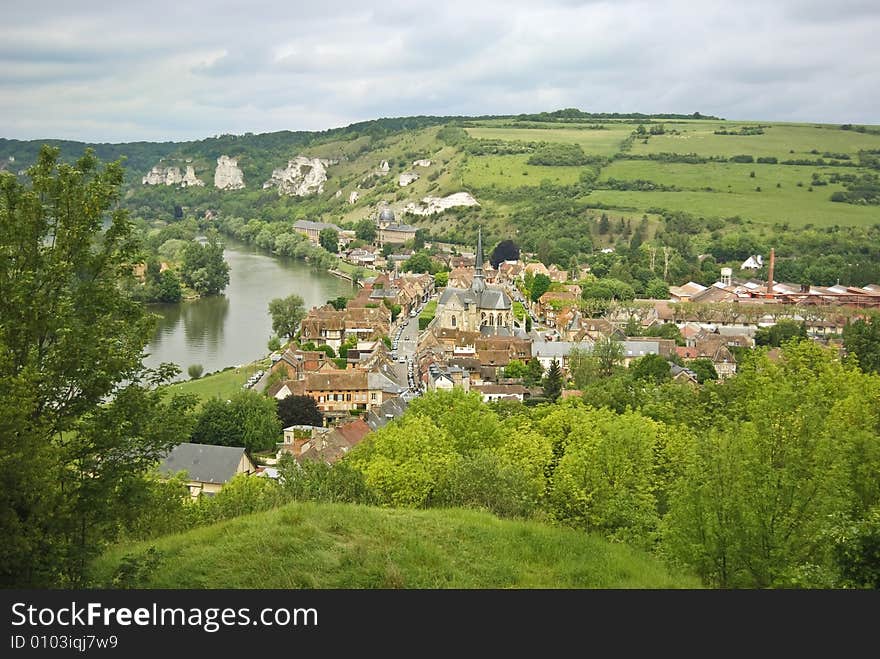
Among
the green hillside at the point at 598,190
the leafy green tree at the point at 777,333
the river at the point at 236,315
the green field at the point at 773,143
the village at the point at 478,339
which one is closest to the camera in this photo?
the village at the point at 478,339

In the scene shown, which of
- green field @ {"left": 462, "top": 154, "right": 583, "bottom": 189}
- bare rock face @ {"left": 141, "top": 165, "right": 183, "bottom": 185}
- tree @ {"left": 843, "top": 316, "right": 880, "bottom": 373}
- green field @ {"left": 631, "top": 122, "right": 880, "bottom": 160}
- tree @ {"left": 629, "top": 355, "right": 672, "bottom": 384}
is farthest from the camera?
bare rock face @ {"left": 141, "top": 165, "right": 183, "bottom": 185}

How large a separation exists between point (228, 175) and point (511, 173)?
4413cm

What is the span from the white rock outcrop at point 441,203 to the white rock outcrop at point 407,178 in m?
8.96

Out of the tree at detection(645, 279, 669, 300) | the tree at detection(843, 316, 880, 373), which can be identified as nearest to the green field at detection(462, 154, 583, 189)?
the tree at detection(645, 279, 669, 300)

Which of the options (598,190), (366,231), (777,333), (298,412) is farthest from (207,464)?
(598,190)

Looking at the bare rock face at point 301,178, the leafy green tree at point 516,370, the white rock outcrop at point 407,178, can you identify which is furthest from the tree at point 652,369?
the bare rock face at point 301,178

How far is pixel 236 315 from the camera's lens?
132ft

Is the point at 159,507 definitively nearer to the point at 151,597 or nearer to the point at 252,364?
the point at 151,597

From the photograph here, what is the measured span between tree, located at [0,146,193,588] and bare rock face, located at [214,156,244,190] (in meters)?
108

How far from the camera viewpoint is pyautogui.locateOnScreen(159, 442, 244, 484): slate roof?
56.1 feet

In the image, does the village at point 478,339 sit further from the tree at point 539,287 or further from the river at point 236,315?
the river at point 236,315

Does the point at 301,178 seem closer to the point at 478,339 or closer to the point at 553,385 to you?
the point at 478,339

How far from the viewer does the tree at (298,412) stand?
22.1m

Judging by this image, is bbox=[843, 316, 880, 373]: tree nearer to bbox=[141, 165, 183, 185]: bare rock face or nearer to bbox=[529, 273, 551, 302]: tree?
bbox=[529, 273, 551, 302]: tree
